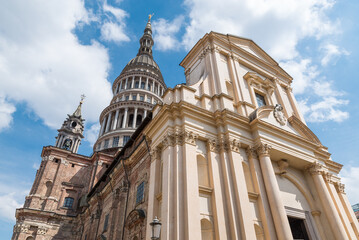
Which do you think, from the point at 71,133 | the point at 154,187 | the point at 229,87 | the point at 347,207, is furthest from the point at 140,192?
the point at 71,133

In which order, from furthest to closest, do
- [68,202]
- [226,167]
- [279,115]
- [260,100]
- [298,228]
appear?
1. [68,202]
2. [260,100]
3. [279,115]
4. [298,228]
5. [226,167]

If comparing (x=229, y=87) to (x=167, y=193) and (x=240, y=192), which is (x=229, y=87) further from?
(x=167, y=193)

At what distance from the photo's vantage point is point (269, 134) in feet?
52.3

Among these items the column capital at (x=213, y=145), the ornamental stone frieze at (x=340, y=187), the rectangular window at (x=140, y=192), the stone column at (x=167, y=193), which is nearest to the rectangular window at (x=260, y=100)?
the column capital at (x=213, y=145)

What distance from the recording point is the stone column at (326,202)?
561 inches

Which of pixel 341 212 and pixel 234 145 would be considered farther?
pixel 341 212

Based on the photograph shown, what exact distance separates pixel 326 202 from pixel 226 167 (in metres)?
7.57

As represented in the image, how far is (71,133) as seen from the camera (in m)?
46.1

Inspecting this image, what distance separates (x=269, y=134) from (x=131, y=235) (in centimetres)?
1111

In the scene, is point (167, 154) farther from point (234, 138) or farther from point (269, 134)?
point (269, 134)

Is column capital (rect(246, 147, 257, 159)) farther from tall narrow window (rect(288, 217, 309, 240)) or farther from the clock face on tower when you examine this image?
the clock face on tower

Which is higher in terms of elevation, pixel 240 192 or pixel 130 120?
pixel 130 120

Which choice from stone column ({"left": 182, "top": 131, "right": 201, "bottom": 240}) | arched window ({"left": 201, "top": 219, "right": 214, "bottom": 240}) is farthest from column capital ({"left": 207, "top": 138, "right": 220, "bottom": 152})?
arched window ({"left": 201, "top": 219, "right": 214, "bottom": 240})

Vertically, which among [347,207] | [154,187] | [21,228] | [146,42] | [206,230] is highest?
[146,42]
